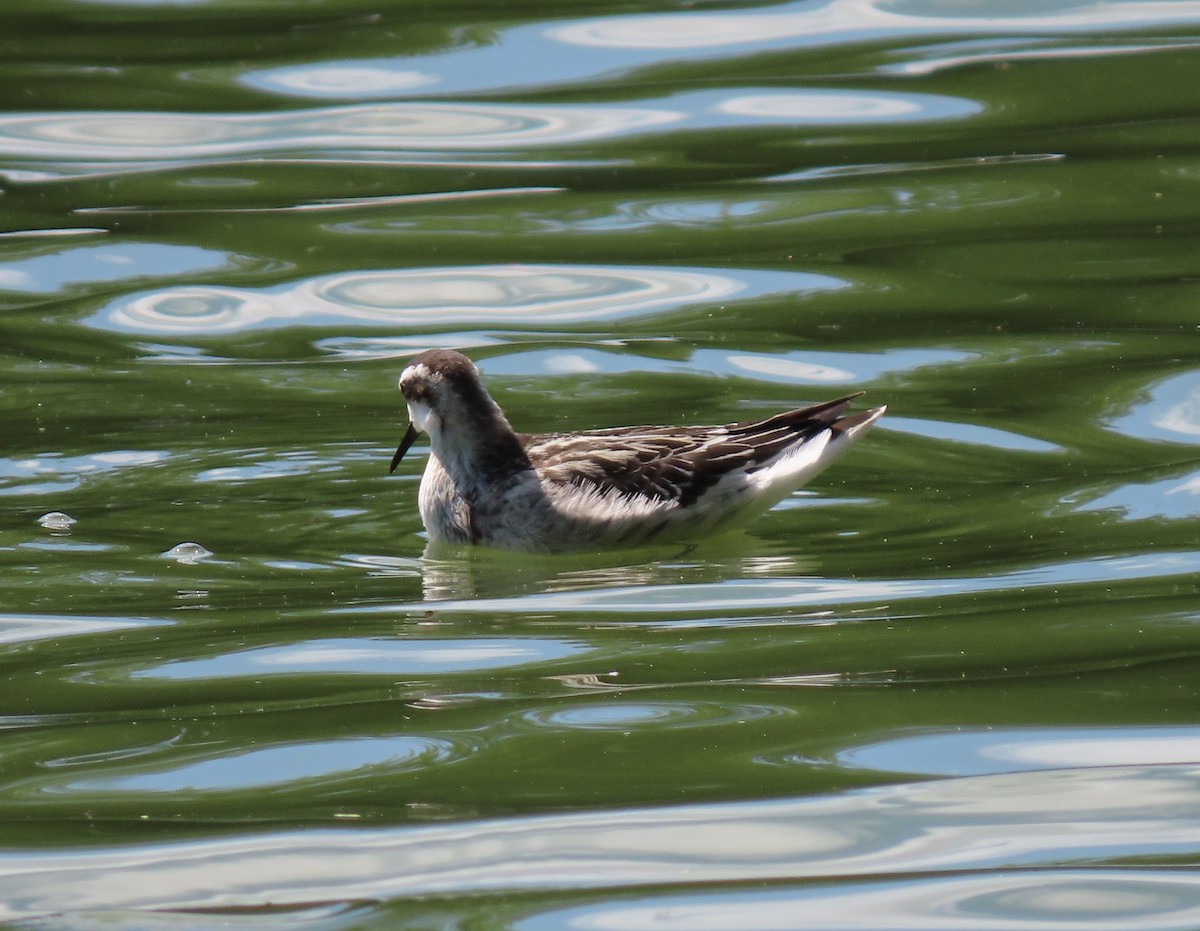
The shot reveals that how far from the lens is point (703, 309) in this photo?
466 inches

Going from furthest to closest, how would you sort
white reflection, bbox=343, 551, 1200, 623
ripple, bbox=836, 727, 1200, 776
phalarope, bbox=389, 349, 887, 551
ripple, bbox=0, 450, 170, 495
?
ripple, bbox=0, 450, 170, 495, phalarope, bbox=389, 349, 887, 551, white reflection, bbox=343, 551, 1200, 623, ripple, bbox=836, 727, 1200, 776

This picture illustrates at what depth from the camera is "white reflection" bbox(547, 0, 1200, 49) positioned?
45.9 ft

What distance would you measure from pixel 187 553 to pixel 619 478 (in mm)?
1752

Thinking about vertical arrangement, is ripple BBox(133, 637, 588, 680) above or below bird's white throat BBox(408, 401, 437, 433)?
below

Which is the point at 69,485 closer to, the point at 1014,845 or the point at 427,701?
the point at 427,701

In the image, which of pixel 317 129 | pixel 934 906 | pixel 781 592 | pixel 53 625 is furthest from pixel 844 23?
pixel 934 906

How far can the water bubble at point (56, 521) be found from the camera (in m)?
8.59

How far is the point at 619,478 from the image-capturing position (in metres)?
8.55

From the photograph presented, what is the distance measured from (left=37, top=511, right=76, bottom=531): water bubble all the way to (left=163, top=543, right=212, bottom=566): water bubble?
0.61 meters

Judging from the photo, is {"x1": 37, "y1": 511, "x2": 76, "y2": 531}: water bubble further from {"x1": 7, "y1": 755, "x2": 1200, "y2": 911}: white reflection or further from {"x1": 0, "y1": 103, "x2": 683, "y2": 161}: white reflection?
{"x1": 0, "y1": 103, "x2": 683, "y2": 161}: white reflection

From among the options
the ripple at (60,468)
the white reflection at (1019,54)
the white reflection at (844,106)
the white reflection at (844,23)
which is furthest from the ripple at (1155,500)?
the white reflection at (844,23)

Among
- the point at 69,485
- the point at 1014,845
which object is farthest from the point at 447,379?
the point at 1014,845

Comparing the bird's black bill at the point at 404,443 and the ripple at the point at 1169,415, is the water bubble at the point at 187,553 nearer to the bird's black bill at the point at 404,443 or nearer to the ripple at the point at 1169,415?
the bird's black bill at the point at 404,443

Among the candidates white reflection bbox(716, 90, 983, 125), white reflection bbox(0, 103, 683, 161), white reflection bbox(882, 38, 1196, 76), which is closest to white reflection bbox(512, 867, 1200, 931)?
white reflection bbox(716, 90, 983, 125)
